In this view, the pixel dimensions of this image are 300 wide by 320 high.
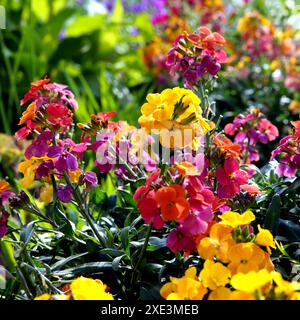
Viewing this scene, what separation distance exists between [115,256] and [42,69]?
8.36 ft

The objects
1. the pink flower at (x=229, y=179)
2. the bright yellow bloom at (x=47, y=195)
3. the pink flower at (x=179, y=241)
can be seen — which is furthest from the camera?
the bright yellow bloom at (x=47, y=195)

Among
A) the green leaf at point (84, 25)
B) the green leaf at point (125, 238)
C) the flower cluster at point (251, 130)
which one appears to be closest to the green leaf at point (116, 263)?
the green leaf at point (125, 238)

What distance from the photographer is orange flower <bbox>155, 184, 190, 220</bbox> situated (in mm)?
933

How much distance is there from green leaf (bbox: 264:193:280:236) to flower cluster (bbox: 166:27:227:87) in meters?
0.30

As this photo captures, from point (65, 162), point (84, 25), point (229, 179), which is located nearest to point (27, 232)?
point (65, 162)

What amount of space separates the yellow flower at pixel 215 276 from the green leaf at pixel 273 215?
32cm

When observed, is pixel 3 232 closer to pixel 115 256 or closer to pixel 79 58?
pixel 115 256

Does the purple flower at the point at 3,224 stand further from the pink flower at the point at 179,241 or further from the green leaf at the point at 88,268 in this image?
the pink flower at the point at 179,241

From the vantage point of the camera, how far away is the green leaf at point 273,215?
1187mm

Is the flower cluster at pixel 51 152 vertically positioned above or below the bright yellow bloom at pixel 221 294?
above

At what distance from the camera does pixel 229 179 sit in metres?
1.11

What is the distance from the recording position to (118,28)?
13.5ft

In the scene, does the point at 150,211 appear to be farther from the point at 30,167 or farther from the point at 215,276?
the point at 30,167

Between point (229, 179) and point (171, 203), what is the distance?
0.21 metres
